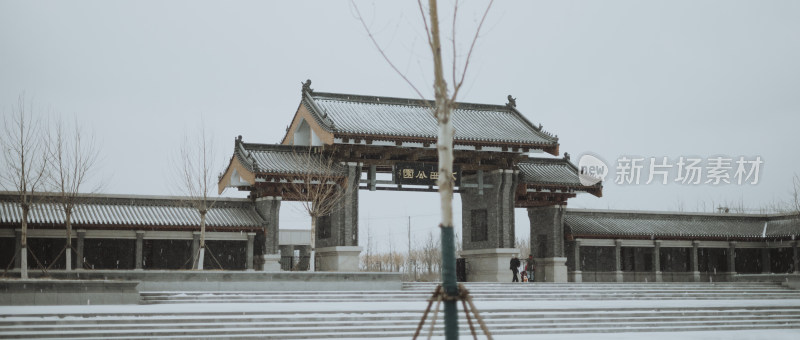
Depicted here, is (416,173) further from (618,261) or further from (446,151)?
(446,151)

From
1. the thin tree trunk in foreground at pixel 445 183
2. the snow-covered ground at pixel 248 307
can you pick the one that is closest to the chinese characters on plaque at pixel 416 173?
the snow-covered ground at pixel 248 307

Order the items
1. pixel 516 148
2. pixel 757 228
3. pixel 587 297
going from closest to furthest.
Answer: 1. pixel 587 297
2. pixel 516 148
3. pixel 757 228

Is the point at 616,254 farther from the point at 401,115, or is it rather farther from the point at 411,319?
the point at 411,319

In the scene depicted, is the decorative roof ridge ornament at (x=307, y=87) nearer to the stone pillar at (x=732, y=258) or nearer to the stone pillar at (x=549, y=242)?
the stone pillar at (x=549, y=242)

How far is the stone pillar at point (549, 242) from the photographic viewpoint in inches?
1184

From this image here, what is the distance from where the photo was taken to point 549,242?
3047 centimetres

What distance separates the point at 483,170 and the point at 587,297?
23.3 feet

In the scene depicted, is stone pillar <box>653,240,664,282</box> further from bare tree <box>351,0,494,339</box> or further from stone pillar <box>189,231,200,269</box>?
bare tree <box>351,0,494,339</box>

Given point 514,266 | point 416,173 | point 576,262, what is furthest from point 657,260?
point 416,173

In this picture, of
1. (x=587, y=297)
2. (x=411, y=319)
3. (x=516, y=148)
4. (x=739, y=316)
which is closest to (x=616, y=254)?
(x=516, y=148)

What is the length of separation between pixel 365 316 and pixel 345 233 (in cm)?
972

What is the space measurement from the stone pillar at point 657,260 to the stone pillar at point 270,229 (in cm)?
1637

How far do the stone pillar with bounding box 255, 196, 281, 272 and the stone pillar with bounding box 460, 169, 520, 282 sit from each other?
6.55 m

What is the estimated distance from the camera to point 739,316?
1870cm
